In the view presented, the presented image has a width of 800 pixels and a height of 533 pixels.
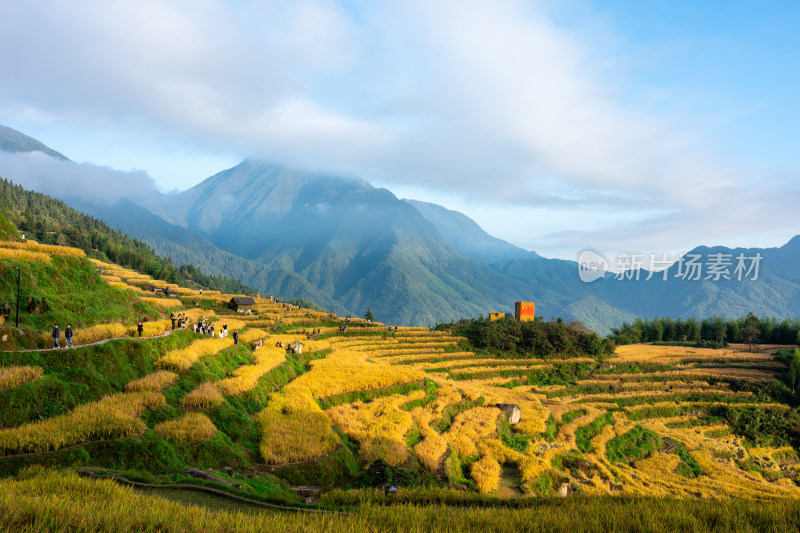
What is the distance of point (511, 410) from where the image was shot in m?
33.8

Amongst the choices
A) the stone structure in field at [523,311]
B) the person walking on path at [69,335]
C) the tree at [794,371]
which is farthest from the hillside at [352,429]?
the stone structure in field at [523,311]

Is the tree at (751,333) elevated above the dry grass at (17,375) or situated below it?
above

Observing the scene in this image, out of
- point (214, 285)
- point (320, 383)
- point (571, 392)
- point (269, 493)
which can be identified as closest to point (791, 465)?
point (571, 392)

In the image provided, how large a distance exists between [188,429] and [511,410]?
26573 mm

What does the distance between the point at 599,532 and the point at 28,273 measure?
31241 millimetres

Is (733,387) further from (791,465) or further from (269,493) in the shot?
(269,493)

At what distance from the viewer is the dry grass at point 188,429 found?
1412 centimetres

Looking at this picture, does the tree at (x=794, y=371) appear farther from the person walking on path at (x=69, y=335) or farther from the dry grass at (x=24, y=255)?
the dry grass at (x=24, y=255)

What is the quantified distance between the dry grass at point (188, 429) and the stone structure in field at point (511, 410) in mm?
24810

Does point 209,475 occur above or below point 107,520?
below

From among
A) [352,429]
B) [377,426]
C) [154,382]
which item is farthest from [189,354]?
[377,426]

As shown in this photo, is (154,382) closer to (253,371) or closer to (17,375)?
(17,375)

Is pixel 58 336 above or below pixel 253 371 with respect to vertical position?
above

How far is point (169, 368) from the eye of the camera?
20406mm
